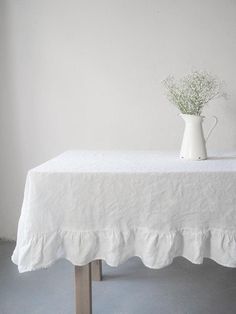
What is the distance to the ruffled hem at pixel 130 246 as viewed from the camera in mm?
941

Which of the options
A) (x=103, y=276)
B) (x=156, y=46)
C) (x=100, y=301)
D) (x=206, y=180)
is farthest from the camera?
(x=156, y=46)

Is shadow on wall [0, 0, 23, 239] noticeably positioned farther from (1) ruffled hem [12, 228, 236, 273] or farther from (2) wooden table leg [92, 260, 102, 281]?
(1) ruffled hem [12, 228, 236, 273]

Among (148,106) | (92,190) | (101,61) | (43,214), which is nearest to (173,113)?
(148,106)

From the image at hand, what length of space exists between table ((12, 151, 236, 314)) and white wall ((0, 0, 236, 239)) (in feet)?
2.73

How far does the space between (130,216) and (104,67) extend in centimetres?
108

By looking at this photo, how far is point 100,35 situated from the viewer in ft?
5.55

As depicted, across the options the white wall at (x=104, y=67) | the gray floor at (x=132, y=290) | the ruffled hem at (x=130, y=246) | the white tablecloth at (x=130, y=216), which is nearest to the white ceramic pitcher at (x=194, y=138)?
the white tablecloth at (x=130, y=216)

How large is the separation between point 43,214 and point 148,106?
3.36 feet

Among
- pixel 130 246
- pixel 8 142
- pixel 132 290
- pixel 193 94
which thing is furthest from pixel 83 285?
pixel 8 142

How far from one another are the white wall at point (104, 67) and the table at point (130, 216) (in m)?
0.83

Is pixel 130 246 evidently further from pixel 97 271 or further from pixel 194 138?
pixel 97 271

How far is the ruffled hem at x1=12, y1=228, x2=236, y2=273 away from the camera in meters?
0.94

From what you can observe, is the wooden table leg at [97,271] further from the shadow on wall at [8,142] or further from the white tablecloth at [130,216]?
the shadow on wall at [8,142]

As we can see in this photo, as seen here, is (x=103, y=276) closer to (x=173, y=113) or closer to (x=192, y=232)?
(x=192, y=232)
